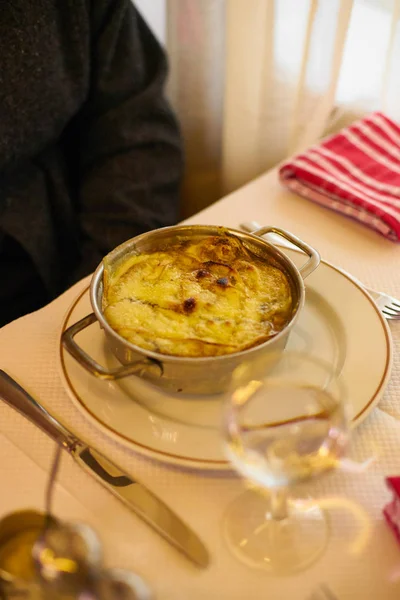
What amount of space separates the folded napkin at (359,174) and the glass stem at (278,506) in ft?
1.67

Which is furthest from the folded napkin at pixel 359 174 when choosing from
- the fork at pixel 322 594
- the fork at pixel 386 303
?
the fork at pixel 322 594

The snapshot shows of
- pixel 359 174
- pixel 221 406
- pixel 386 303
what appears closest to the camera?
pixel 221 406

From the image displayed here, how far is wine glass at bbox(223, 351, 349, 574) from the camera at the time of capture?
501mm

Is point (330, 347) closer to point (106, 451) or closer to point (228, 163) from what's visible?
point (106, 451)

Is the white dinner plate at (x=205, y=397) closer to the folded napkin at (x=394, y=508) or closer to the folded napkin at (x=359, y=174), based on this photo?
the folded napkin at (x=394, y=508)

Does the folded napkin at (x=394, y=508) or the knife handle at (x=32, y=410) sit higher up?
the folded napkin at (x=394, y=508)

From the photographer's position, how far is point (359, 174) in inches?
40.1

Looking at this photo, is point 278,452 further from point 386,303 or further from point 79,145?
point 79,145

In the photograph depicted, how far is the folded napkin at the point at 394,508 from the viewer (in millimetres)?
538

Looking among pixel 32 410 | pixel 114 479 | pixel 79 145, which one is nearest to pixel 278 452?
pixel 114 479

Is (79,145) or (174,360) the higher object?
(174,360)

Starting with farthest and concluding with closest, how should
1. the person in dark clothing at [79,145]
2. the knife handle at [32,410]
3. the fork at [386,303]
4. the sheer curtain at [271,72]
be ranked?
the sheer curtain at [271,72], the person in dark clothing at [79,145], the fork at [386,303], the knife handle at [32,410]

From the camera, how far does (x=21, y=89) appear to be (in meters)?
1.07

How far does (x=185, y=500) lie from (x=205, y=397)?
12cm
